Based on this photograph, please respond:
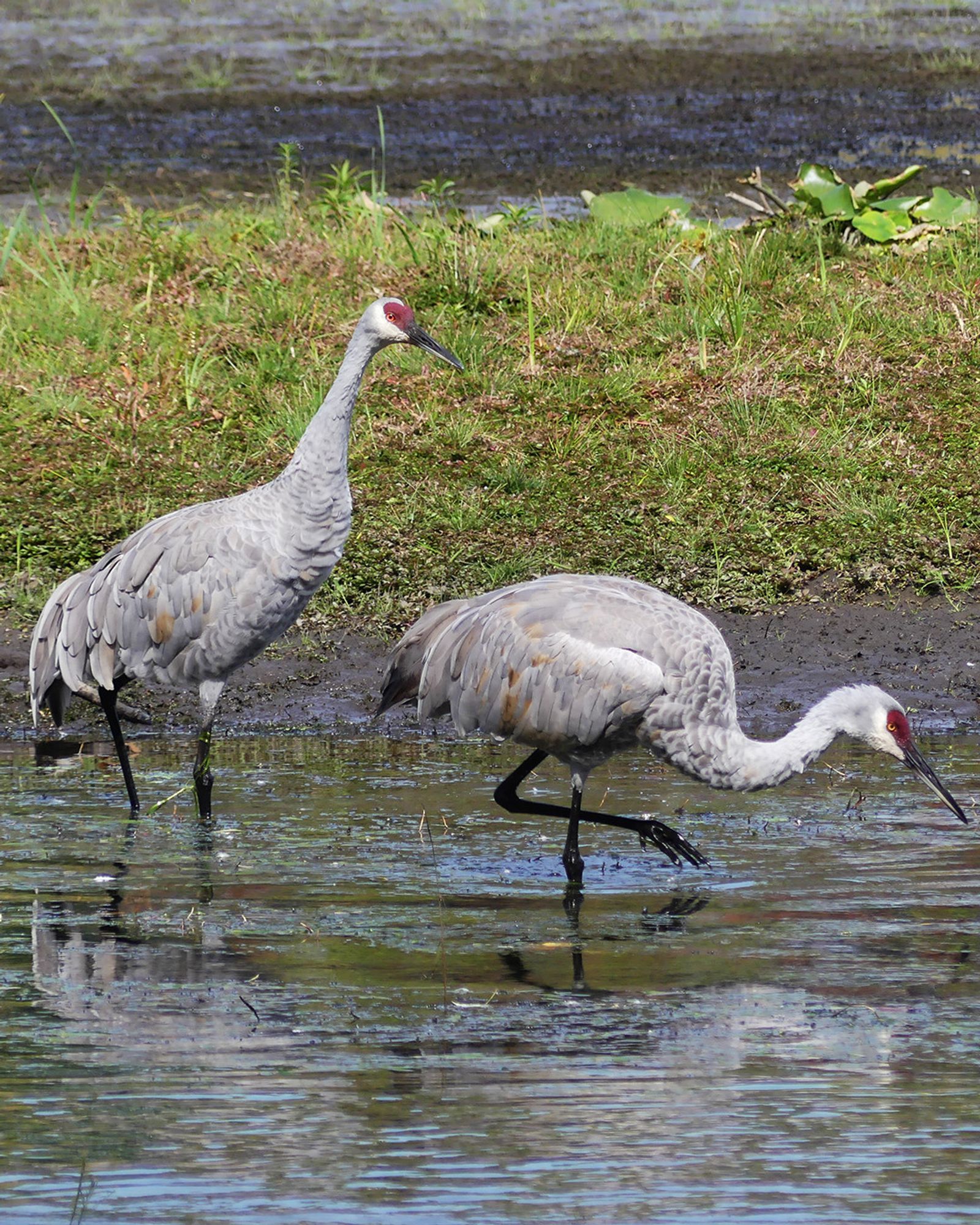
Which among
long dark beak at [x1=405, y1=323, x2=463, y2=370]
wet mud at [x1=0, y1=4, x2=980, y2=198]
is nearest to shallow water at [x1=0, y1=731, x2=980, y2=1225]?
long dark beak at [x1=405, y1=323, x2=463, y2=370]

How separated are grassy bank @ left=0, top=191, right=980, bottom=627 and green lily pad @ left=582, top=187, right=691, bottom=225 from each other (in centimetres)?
41

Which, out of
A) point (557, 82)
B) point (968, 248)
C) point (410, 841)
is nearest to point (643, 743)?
point (410, 841)

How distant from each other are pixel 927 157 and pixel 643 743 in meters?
10.2

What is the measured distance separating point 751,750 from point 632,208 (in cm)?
588

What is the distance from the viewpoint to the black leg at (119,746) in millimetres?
6371

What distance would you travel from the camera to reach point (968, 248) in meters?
10.2

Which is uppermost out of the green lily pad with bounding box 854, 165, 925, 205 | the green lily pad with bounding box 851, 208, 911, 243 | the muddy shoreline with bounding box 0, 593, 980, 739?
the green lily pad with bounding box 854, 165, 925, 205

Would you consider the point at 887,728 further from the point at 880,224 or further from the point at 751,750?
the point at 880,224

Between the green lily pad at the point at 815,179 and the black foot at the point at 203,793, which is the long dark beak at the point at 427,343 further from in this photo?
the green lily pad at the point at 815,179

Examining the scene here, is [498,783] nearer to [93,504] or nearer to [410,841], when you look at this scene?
[410,841]

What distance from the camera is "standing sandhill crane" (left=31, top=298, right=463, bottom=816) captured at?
6363 mm

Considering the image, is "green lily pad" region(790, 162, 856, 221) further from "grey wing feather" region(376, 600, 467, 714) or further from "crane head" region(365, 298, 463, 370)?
"grey wing feather" region(376, 600, 467, 714)

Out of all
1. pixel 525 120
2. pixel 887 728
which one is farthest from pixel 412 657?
pixel 525 120

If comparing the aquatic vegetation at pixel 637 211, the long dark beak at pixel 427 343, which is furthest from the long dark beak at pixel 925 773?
the aquatic vegetation at pixel 637 211
